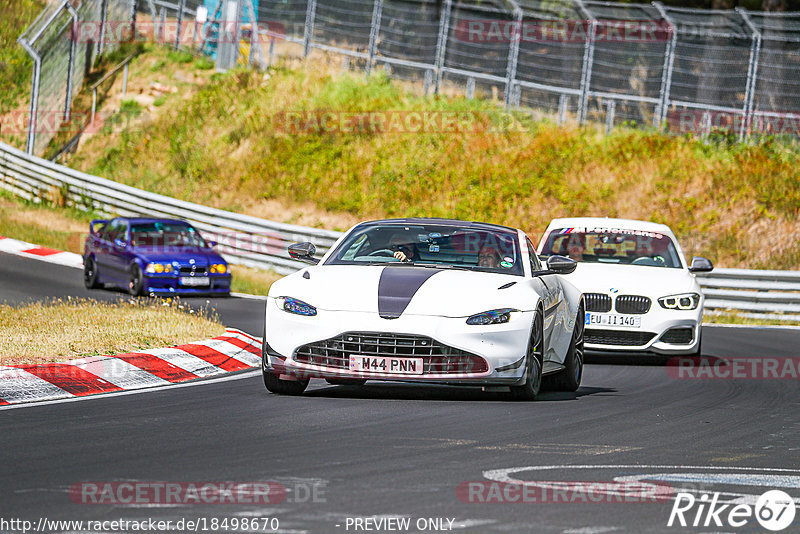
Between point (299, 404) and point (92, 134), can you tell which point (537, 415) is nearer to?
point (299, 404)

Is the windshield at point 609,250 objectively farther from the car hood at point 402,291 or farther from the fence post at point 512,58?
the fence post at point 512,58

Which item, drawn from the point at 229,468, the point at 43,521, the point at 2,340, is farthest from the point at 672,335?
the point at 43,521

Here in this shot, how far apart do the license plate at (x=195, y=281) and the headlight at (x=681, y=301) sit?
31.2ft

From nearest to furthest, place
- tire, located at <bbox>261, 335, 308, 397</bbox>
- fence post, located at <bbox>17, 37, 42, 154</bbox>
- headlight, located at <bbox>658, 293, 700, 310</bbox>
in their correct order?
tire, located at <bbox>261, 335, 308, 397</bbox> → headlight, located at <bbox>658, 293, 700, 310</bbox> → fence post, located at <bbox>17, 37, 42, 154</bbox>

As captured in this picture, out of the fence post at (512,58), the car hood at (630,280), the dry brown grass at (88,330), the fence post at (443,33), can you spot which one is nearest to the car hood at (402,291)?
the dry brown grass at (88,330)

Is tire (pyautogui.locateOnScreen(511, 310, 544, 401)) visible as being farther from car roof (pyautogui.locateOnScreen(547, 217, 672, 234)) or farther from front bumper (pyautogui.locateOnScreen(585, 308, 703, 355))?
car roof (pyautogui.locateOnScreen(547, 217, 672, 234))

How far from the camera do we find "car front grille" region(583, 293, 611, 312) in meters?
13.9

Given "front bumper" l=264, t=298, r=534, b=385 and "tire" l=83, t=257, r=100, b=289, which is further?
"tire" l=83, t=257, r=100, b=289

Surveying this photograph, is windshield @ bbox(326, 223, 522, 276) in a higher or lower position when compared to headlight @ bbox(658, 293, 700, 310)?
higher

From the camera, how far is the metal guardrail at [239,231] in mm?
23297

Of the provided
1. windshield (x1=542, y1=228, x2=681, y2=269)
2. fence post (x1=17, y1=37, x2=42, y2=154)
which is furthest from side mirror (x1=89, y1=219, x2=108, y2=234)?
fence post (x1=17, y1=37, x2=42, y2=154)

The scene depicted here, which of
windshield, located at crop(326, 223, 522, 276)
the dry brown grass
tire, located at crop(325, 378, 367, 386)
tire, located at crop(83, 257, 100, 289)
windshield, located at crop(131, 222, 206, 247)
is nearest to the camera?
tire, located at crop(325, 378, 367, 386)

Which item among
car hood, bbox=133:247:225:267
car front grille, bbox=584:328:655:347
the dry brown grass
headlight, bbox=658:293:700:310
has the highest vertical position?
headlight, bbox=658:293:700:310

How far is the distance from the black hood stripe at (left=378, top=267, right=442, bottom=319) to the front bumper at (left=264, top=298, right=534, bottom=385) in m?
0.07
